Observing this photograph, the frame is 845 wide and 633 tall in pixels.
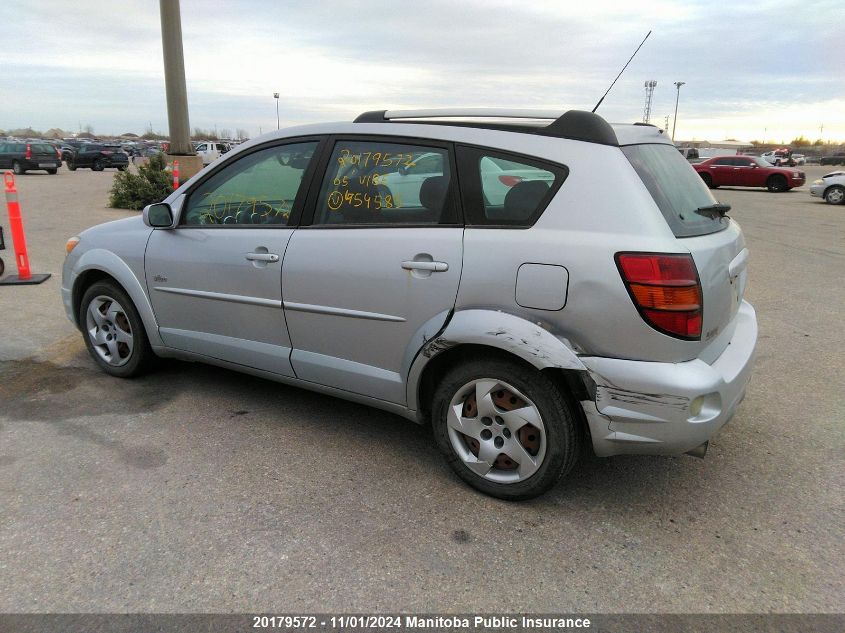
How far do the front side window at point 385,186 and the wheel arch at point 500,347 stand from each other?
531mm

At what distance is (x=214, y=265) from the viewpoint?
3803 millimetres

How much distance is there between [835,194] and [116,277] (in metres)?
23.3

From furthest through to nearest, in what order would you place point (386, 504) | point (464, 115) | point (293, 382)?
point (293, 382), point (464, 115), point (386, 504)

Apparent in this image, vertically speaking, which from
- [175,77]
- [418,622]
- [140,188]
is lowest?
[418,622]

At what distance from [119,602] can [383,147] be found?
2339mm

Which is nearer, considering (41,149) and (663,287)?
(663,287)

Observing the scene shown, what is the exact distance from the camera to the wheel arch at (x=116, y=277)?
13.8 feet

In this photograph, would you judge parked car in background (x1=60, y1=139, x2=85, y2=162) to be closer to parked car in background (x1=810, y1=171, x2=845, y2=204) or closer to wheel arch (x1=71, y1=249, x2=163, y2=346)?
parked car in background (x1=810, y1=171, x2=845, y2=204)

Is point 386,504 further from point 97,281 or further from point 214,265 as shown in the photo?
point 97,281

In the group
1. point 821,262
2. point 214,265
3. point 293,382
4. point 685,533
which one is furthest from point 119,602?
point 821,262

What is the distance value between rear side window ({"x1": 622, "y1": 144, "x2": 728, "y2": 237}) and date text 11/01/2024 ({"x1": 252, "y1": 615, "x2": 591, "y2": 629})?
159 centimetres

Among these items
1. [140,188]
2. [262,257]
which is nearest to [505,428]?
[262,257]

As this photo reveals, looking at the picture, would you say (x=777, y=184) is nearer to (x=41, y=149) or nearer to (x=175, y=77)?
(x=175, y=77)

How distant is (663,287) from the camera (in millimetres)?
2578
